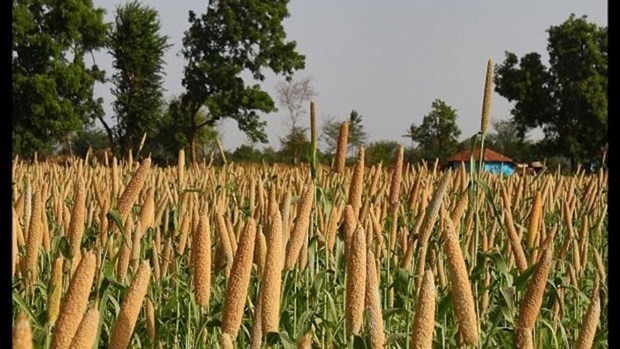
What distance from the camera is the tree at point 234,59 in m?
43.3

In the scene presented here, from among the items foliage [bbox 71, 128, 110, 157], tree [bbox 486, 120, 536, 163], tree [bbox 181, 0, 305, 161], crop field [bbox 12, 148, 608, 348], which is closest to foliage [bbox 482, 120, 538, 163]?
tree [bbox 486, 120, 536, 163]

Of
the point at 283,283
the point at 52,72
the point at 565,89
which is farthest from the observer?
the point at 565,89

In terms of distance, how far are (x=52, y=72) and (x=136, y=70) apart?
4170 millimetres

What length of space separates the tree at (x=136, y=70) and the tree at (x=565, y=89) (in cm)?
1963

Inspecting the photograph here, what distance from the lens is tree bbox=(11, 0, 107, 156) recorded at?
123 feet

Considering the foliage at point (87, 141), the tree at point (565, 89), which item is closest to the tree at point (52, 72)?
the foliage at point (87, 141)

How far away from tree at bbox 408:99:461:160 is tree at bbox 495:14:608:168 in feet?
13.4

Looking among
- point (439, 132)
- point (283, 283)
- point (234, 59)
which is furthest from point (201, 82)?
point (283, 283)

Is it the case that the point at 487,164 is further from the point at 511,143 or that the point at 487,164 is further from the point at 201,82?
the point at 511,143

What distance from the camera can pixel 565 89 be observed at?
46219 millimetres

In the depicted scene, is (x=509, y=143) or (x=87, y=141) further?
(x=509, y=143)

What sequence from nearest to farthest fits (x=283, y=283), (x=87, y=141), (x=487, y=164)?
(x=283, y=283)
(x=487, y=164)
(x=87, y=141)

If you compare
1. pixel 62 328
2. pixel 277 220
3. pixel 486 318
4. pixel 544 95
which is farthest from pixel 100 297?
pixel 544 95

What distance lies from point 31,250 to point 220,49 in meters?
44.1
